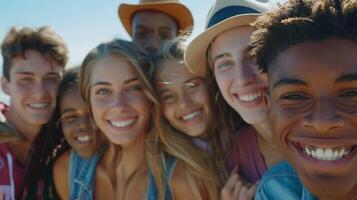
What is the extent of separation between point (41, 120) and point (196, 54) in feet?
5.14

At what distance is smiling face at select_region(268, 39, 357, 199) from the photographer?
1745mm

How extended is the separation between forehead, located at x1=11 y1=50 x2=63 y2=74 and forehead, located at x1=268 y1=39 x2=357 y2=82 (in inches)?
101

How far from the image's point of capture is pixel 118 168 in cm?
364

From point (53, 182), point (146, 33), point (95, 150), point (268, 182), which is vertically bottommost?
point (53, 182)

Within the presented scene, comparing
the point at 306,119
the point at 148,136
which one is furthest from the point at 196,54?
the point at 306,119

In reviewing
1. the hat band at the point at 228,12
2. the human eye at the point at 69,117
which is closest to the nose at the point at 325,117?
the hat band at the point at 228,12

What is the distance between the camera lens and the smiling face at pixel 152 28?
4.74 metres

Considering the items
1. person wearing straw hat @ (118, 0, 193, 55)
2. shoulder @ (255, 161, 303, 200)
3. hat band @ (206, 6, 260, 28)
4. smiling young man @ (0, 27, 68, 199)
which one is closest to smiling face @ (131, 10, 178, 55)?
person wearing straw hat @ (118, 0, 193, 55)

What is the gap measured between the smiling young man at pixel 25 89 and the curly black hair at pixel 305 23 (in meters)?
2.37

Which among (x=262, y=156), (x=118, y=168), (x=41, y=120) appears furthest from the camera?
(x=41, y=120)

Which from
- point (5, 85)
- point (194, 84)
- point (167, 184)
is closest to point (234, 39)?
point (194, 84)

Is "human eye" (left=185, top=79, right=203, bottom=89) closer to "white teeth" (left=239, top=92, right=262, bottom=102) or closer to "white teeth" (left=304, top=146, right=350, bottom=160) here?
"white teeth" (left=239, top=92, right=262, bottom=102)

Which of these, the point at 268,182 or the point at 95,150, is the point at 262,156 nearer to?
the point at 268,182

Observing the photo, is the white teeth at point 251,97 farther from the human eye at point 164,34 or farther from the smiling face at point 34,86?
the human eye at point 164,34
